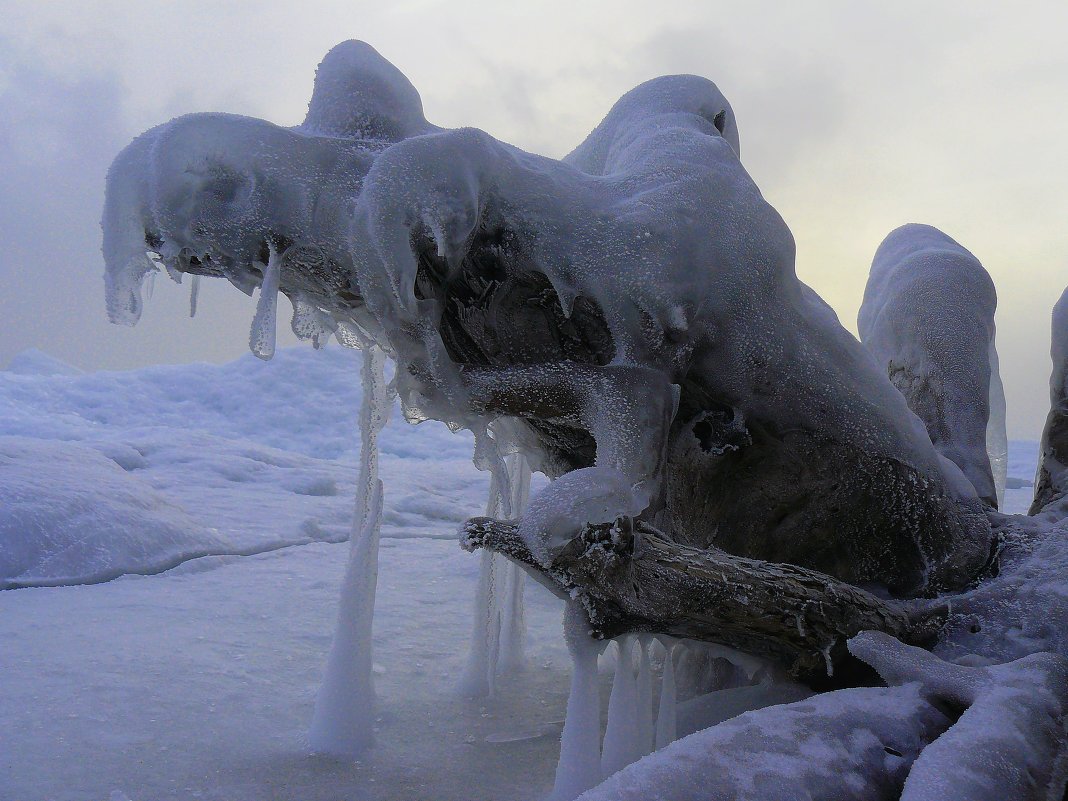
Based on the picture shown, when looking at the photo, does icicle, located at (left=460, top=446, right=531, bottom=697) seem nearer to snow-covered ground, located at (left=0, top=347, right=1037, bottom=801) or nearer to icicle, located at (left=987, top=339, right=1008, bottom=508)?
snow-covered ground, located at (left=0, top=347, right=1037, bottom=801)

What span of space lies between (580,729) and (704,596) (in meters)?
0.39

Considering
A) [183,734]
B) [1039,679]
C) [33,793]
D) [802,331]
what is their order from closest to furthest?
[33,793], [1039,679], [183,734], [802,331]

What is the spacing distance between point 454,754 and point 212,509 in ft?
11.3

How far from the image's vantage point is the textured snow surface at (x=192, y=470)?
3.50 m

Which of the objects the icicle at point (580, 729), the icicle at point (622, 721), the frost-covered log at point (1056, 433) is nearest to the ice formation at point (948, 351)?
the frost-covered log at point (1056, 433)

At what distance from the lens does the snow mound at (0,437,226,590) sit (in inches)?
128

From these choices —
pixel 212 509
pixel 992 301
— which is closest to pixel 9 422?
pixel 212 509

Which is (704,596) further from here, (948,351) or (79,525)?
(79,525)

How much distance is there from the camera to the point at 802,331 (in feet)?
7.14

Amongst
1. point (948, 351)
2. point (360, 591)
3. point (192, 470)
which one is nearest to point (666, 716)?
point (360, 591)

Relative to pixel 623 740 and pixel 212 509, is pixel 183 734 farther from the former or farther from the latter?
pixel 212 509

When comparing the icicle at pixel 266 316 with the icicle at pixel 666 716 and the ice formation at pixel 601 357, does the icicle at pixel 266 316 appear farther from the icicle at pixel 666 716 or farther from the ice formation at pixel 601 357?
the icicle at pixel 666 716

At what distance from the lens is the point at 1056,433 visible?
3.23 metres

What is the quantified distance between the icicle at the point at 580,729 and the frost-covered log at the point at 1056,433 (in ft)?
6.82
